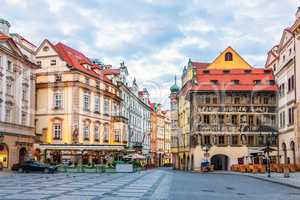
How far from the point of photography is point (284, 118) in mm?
60125

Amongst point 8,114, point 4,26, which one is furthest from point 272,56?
point 8,114

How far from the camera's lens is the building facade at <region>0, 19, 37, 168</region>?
50031mm

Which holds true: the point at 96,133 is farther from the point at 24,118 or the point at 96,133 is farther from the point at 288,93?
the point at 288,93

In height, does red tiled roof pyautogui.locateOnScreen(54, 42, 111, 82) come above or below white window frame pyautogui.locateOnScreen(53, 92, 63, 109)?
above

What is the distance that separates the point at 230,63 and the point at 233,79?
5.28m

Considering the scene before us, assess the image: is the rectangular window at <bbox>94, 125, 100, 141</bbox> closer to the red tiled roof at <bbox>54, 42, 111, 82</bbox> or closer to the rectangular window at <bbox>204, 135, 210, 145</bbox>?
the red tiled roof at <bbox>54, 42, 111, 82</bbox>

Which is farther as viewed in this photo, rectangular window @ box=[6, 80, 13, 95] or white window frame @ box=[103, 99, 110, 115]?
white window frame @ box=[103, 99, 110, 115]

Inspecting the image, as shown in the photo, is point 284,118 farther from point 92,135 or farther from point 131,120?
point 131,120

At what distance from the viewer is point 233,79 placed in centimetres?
6838

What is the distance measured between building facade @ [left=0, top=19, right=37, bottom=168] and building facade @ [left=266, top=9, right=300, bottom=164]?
104ft

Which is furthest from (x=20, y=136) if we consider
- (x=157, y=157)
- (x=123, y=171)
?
(x=157, y=157)

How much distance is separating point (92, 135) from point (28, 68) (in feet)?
55.1

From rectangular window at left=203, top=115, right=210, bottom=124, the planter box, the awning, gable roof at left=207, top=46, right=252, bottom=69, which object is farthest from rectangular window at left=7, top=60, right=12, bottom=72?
gable roof at left=207, top=46, right=252, bottom=69

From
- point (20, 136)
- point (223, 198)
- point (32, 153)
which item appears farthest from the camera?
point (32, 153)
